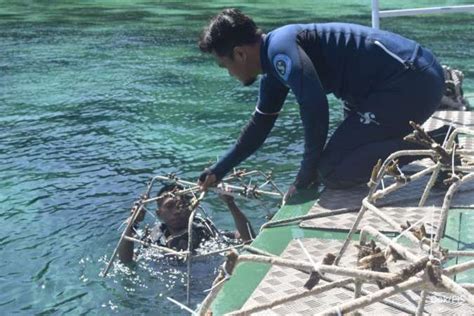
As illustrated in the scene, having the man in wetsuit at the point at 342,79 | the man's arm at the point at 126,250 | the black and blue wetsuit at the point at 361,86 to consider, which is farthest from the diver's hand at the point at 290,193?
the man's arm at the point at 126,250

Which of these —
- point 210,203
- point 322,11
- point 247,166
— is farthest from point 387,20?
point 210,203

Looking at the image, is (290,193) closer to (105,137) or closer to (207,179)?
(207,179)

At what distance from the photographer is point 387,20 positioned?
65.7 feet

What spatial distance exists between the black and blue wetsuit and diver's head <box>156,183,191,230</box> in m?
0.99

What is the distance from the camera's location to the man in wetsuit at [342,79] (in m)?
4.47

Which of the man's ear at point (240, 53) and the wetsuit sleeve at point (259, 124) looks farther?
the wetsuit sleeve at point (259, 124)

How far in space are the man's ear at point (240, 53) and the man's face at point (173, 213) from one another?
125 cm

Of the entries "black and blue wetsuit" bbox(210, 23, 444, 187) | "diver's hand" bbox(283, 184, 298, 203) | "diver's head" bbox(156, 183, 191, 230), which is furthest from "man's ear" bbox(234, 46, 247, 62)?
"diver's head" bbox(156, 183, 191, 230)

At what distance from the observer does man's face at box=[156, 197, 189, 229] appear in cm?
536

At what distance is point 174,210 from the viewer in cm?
539

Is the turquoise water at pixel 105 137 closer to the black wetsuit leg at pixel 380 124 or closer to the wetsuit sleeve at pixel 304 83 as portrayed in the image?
the black wetsuit leg at pixel 380 124

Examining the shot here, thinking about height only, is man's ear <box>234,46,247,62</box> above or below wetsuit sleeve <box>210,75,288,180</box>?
above

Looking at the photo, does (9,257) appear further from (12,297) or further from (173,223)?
(173,223)

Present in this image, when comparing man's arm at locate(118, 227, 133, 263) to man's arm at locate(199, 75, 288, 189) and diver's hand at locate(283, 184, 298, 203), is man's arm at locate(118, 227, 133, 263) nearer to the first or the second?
man's arm at locate(199, 75, 288, 189)
